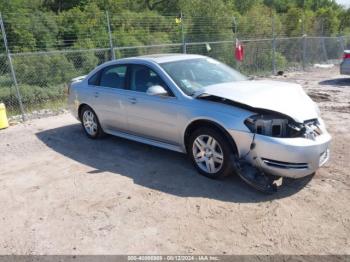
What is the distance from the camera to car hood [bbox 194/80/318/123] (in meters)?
4.52

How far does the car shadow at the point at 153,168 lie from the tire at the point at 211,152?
137mm

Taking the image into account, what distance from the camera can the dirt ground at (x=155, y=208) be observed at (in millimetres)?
3617

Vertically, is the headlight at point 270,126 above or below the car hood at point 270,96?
below

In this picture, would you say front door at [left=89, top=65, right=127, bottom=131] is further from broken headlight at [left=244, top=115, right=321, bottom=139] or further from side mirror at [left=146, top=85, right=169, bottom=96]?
broken headlight at [left=244, top=115, right=321, bottom=139]

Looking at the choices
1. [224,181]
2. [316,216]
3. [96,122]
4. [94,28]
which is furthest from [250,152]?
[94,28]

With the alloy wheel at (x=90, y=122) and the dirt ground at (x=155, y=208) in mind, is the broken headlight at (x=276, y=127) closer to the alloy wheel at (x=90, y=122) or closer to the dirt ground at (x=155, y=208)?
the dirt ground at (x=155, y=208)

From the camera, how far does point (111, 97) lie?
6387mm

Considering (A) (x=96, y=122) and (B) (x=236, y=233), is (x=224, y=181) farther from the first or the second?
(A) (x=96, y=122)

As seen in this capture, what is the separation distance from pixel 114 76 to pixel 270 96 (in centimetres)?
292

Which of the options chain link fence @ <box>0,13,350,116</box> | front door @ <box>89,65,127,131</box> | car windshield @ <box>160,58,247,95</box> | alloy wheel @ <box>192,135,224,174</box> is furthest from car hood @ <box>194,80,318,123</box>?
chain link fence @ <box>0,13,350,116</box>

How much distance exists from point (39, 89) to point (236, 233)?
1137cm

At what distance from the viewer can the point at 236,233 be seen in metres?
3.74

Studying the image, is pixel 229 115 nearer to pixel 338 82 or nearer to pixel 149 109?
pixel 149 109

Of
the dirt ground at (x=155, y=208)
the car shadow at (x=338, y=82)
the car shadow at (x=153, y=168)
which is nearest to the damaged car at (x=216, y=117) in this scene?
the car shadow at (x=153, y=168)
